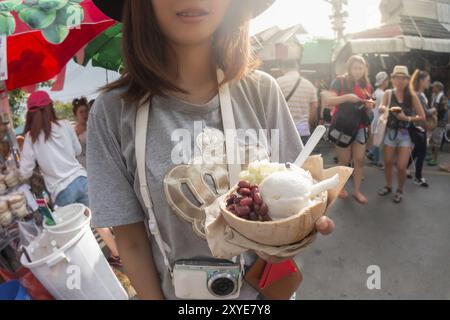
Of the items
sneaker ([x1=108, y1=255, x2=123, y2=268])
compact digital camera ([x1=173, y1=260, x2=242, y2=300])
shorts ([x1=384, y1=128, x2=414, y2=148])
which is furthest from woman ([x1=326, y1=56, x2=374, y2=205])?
compact digital camera ([x1=173, y1=260, x2=242, y2=300])

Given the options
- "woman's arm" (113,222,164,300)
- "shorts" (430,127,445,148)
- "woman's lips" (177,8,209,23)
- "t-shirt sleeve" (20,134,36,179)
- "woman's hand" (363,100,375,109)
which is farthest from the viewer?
"shorts" (430,127,445,148)

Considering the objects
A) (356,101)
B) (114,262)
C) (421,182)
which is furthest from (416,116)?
(114,262)

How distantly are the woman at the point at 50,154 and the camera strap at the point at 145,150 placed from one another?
9.86ft

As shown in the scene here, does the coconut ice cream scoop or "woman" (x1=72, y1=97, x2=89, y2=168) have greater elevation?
the coconut ice cream scoop

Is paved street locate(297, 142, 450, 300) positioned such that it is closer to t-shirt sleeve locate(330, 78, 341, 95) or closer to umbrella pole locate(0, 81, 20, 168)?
t-shirt sleeve locate(330, 78, 341, 95)

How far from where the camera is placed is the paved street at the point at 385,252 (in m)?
3.05

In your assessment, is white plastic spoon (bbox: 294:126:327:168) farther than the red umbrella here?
No

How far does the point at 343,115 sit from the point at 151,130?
4.19 m

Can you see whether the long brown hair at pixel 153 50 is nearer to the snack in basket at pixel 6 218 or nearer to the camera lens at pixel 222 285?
the camera lens at pixel 222 285

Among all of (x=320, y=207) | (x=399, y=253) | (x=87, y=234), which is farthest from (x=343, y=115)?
(x=320, y=207)

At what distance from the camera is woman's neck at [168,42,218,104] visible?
1.23 meters

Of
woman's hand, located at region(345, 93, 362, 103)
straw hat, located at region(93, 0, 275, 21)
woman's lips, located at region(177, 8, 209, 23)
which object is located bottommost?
woman's hand, located at region(345, 93, 362, 103)

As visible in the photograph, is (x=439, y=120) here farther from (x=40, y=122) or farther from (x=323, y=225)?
(x=323, y=225)

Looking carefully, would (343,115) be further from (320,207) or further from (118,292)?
(320,207)
